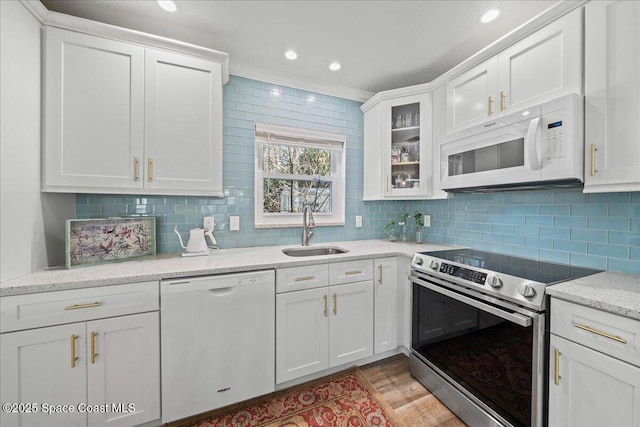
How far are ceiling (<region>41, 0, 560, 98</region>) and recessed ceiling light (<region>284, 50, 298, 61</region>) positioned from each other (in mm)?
40

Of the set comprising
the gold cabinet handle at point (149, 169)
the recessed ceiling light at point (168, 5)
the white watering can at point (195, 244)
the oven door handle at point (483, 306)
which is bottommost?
the oven door handle at point (483, 306)

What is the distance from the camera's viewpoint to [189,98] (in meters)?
1.76

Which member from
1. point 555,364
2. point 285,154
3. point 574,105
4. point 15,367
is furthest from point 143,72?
point 555,364

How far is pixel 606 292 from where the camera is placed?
1103 millimetres

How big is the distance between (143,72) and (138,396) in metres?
1.93

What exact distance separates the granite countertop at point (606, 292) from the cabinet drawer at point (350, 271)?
3.53 ft

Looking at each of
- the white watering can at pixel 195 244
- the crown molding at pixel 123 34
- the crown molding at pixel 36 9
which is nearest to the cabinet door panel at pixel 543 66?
the crown molding at pixel 123 34

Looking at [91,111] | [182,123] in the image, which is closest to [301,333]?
[182,123]

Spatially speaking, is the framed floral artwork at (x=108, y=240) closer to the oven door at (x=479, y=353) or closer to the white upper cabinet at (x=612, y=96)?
the oven door at (x=479, y=353)

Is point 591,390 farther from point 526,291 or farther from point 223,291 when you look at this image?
point 223,291

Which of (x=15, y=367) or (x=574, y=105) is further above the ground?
(x=574, y=105)

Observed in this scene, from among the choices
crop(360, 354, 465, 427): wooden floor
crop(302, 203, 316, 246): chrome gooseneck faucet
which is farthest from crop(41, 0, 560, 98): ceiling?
crop(360, 354, 465, 427): wooden floor

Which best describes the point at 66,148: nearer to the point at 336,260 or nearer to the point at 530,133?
the point at 336,260

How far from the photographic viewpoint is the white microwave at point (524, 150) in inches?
51.7
